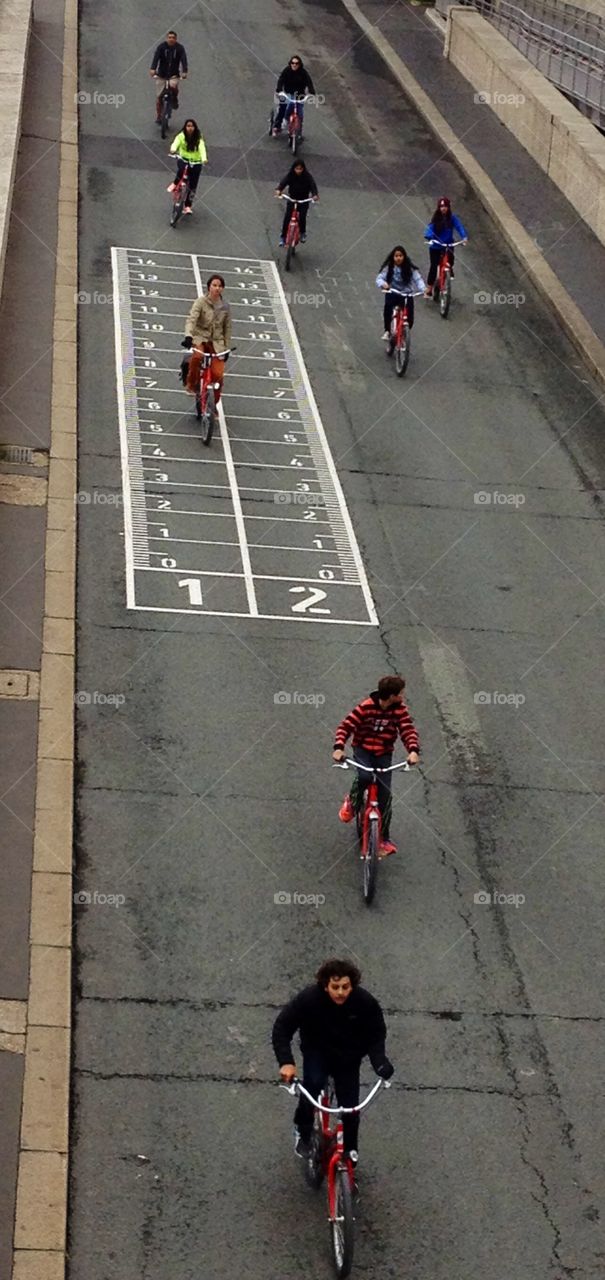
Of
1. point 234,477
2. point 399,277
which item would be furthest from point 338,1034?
point 399,277

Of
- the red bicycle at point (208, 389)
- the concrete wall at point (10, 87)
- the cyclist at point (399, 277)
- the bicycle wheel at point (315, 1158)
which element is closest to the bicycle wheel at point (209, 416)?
the red bicycle at point (208, 389)

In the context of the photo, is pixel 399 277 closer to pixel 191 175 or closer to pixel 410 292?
pixel 410 292

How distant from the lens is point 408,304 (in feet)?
82.4

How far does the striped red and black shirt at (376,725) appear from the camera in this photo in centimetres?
1455

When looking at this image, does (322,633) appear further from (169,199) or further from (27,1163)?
(169,199)

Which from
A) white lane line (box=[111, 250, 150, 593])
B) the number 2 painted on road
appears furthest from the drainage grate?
the number 2 painted on road

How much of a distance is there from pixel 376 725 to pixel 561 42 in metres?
28.4

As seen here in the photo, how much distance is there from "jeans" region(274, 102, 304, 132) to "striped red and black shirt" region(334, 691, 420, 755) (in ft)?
72.5

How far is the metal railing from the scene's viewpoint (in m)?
37.1

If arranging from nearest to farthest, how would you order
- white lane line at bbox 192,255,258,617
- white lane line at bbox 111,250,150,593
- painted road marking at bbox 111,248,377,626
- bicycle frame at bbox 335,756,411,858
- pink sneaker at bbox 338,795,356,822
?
bicycle frame at bbox 335,756,411,858 < pink sneaker at bbox 338,795,356,822 < white lane line at bbox 192,255,258,617 < painted road marking at bbox 111,248,377,626 < white lane line at bbox 111,250,150,593

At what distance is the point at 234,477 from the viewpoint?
22.0 m

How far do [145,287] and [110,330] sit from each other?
2.03 m

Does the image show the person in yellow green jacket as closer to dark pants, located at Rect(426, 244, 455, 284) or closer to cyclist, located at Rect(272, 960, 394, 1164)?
dark pants, located at Rect(426, 244, 455, 284)

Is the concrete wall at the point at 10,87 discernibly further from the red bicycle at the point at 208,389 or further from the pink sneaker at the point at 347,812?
the pink sneaker at the point at 347,812
